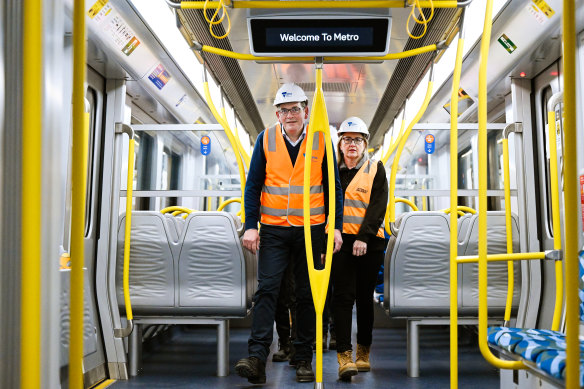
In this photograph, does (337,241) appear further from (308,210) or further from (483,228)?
(483,228)

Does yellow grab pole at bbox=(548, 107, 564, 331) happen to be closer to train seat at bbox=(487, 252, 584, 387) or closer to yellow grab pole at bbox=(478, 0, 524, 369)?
train seat at bbox=(487, 252, 584, 387)

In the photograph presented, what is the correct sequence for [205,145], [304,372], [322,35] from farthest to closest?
1. [205,145]
2. [304,372]
3. [322,35]

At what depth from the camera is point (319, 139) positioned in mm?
3426

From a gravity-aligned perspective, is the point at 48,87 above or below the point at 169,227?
above

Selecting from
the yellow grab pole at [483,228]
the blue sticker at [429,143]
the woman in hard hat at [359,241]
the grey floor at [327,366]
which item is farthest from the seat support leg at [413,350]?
the blue sticker at [429,143]

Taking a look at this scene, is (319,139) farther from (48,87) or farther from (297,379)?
(48,87)

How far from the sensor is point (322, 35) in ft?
9.34

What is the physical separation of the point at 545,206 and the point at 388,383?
1.82 metres

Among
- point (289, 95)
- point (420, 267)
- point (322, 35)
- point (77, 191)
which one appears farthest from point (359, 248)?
point (77, 191)

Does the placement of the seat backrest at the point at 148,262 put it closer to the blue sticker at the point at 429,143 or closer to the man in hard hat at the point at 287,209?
the man in hard hat at the point at 287,209

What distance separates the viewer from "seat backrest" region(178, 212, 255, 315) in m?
3.83

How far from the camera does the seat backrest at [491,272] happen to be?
12.7ft

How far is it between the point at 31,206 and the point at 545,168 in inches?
150

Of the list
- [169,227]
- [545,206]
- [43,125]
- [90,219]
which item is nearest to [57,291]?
[43,125]
